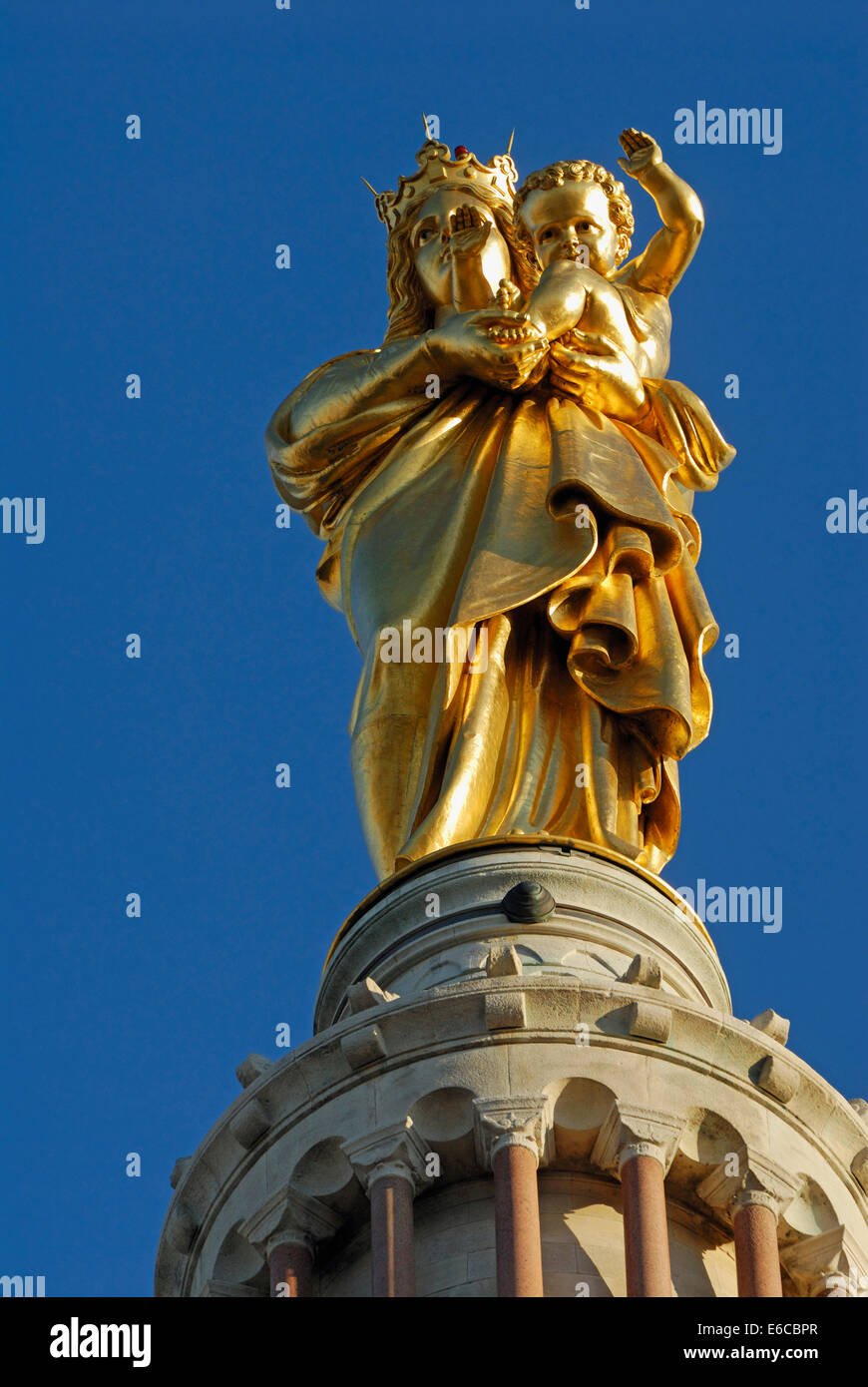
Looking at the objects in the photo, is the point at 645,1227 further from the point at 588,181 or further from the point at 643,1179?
the point at 588,181

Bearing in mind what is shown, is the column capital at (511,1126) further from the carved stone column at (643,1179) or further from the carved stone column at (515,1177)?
the carved stone column at (643,1179)

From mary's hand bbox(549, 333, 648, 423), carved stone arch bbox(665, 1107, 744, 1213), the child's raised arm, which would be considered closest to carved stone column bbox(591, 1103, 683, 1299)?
carved stone arch bbox(665, 1107, 744, 1213)

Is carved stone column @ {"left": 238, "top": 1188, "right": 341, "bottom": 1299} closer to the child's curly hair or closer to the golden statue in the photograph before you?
the golden statue

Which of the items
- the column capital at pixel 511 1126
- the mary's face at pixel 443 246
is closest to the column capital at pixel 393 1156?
the column capital at pixel 511 1126

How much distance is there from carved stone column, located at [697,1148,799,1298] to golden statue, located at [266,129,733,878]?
3.28m

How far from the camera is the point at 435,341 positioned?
78.6ft

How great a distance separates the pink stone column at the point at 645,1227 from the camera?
53.3 ft

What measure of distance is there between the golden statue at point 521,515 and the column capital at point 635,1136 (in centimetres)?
325

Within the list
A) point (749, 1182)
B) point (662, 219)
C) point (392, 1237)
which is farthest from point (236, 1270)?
point (662, 219)

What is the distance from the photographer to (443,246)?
2595 centimetres

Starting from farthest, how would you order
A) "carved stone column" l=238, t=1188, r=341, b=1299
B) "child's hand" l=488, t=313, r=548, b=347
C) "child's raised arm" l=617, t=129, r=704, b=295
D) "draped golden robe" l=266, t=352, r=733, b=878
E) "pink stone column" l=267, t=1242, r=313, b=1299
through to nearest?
"child's raised arm" l=617, t=129, r=704, b=295 < "child's hand" l=488, t=313, r=548, b=347 < "draped golden robe" l=266, t=352, r=733, b=878 < "carved stone column" l=238, t=1188, r=341, b=1299 < "pink stone column" l=267, t=1242, r=313, b=1299

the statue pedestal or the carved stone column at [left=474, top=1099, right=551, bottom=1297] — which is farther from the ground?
the statue pedestal

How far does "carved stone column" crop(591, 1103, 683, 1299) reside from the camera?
16281mm
